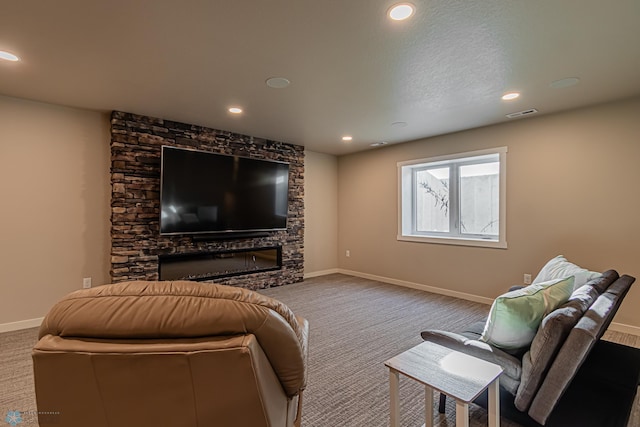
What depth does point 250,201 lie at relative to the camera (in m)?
4.73

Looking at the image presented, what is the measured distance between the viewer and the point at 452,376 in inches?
52.6

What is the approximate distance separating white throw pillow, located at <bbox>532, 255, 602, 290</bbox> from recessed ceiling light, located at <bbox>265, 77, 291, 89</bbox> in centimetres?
285

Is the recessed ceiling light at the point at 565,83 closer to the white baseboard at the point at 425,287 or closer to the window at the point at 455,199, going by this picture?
the window at the point at 455,199

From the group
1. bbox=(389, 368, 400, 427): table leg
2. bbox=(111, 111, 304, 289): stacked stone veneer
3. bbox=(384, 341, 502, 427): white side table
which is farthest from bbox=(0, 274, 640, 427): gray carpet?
bbox=(111, 111, 304, 289): stacked stone veneer

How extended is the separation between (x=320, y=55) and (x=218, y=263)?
3.37 meters

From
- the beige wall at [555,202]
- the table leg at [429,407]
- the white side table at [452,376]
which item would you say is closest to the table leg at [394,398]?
the white side table at [452,376]

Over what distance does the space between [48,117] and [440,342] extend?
14.6ft

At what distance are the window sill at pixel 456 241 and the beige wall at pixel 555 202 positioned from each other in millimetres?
70

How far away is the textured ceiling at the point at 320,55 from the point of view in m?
1.85

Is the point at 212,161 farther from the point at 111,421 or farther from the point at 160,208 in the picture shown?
the point at 111,421

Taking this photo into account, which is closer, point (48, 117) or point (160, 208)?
point (48, 117)

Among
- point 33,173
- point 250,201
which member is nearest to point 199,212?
point 250,201

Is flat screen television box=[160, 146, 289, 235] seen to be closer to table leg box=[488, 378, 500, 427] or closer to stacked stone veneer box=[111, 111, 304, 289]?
stacked stone veneer box=[111, 111, 304, 289]

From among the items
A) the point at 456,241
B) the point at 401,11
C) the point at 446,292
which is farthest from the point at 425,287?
the point at 401,11
